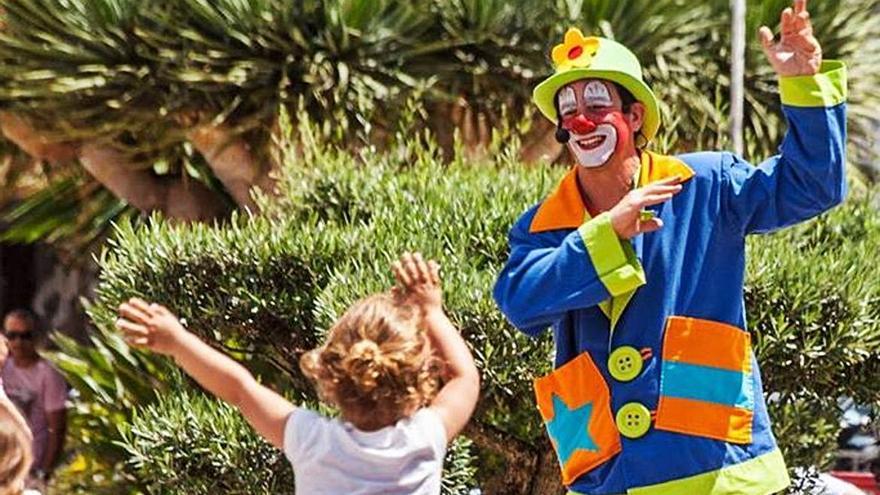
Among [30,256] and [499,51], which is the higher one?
[30,256]

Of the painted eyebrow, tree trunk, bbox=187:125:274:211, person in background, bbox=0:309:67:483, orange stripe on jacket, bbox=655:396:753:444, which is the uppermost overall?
tree trunk, bbox=187:125:274:211

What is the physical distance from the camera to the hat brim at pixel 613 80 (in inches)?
170

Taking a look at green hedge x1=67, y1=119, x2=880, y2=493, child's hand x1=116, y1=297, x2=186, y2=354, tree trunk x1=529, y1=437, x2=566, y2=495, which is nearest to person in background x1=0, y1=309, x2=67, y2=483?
green hedge x1=67, y1=119, x2=880, y2=493

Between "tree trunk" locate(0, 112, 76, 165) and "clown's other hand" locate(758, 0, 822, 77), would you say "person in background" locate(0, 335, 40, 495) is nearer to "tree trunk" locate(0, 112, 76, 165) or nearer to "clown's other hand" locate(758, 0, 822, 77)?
"clown's other hand" locate(758, 0, 822, 77)

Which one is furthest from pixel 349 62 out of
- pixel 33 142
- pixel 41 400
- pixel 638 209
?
pixel 638 209

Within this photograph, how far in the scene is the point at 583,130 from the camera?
4246 millimetres

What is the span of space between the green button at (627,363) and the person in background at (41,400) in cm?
601

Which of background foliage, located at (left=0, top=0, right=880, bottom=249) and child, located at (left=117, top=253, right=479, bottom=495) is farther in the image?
background foliage, located at (left=0, top=0, right=880, bottom=249)

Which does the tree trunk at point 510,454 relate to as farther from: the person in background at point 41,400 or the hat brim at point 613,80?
the person in background at point 41,400

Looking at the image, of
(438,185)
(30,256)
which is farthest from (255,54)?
(30,256)

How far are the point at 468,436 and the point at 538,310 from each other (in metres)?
2.56

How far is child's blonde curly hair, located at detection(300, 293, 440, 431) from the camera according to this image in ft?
12.2

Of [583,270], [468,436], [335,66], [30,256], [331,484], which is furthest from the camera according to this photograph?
[30,256]

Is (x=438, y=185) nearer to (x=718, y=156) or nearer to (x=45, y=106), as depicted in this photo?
(x=718, y=156)
